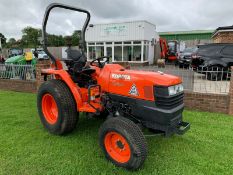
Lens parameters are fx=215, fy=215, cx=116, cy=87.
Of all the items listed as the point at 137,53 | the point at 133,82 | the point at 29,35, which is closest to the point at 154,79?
the point at 133,82

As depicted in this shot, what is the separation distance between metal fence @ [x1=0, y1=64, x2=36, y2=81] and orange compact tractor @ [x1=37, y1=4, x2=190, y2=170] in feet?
13.1

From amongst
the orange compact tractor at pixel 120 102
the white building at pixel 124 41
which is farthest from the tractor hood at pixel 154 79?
the white building at pixel 124 41

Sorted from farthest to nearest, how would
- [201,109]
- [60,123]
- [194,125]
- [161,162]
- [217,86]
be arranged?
1. [217,86]
2. [201,109]
3. [194,125]
4. [60,123]
5. [161,162]

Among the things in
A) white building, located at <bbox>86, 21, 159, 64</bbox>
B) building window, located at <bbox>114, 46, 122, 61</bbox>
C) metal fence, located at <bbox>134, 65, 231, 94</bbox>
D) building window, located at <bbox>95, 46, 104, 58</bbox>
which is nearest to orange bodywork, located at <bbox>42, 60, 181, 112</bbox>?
metal fence, located at <bbox>134, 65, 231, 94</bbox>

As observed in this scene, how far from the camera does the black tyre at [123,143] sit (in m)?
2.71

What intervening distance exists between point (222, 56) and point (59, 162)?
8516 millimetres

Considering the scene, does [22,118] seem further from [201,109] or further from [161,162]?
[201,109]

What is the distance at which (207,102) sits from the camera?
525 centimetres

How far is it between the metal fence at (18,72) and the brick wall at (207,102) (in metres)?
5.17

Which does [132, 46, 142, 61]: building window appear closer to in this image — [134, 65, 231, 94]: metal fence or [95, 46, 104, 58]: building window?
[95, 46, 104, 58]: building window

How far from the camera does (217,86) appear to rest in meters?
6.05

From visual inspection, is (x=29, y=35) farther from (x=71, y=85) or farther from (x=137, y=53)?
(x=71, y=85)

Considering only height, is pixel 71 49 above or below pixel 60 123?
above

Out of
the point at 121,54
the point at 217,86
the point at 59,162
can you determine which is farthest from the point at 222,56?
the point at 121,54
